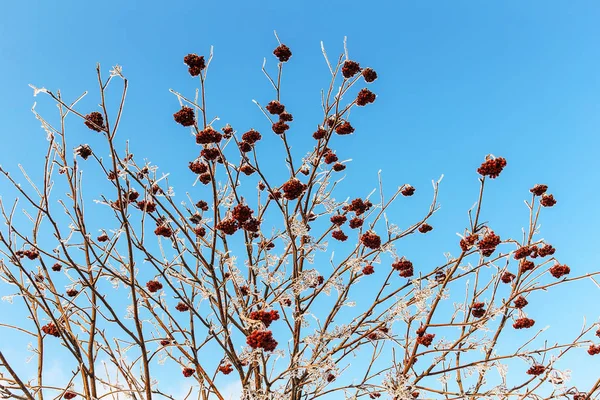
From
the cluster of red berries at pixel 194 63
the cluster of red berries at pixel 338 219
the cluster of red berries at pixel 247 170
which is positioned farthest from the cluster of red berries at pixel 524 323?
the cluster of red berries at pixel 194 63

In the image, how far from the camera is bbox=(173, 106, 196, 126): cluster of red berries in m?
2.98

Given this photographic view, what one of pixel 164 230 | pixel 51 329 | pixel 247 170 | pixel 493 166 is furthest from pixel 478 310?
pixel 51 329

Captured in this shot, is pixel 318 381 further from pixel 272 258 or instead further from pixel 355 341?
pixel 272 258

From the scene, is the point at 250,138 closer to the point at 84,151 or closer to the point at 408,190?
the point at 84,151

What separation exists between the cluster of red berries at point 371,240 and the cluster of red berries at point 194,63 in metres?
1.62

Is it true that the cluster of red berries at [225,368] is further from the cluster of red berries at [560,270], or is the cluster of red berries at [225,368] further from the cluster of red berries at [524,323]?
the cluster of red berries at [560,270]

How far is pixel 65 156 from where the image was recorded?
9.81ft

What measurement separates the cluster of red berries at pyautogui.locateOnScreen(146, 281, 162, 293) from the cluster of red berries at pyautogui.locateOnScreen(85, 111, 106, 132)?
4.21 ft

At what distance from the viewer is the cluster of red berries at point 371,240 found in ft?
11.8

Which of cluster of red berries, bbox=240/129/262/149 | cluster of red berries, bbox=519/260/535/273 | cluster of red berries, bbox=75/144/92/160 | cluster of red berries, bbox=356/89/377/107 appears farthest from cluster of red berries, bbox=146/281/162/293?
cluster of red berries, bbox=519/260/535/273

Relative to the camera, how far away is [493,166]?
2.95 m

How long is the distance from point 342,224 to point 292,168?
588mm

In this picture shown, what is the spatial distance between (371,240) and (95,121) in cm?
199

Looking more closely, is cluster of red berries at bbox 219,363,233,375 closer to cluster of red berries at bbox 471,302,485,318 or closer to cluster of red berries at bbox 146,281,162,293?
cluster of red berries at bbox 146,281,162,293
